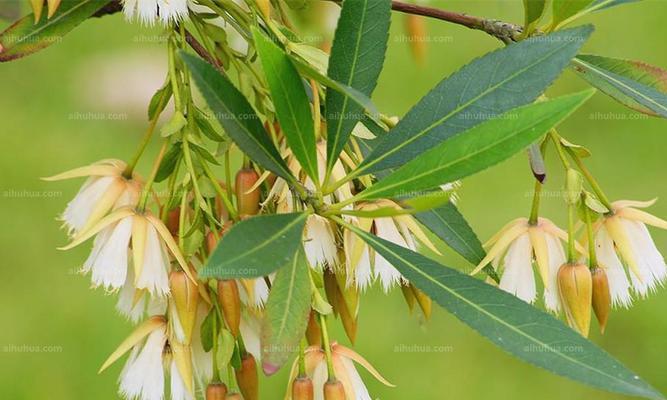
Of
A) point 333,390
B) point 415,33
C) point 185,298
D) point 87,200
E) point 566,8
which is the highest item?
point 415,33

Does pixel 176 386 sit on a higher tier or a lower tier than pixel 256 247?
lower

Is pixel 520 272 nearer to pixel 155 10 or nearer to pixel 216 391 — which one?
pixel 216 391

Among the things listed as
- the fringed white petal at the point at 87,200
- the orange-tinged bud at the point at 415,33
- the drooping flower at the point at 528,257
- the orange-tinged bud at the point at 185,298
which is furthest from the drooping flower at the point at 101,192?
the orange-tinged bud at the point at 415,33

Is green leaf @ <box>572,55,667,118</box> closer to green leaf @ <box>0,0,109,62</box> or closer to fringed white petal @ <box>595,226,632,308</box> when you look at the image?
fringed white petal @ <box>595,226,632,308</box>

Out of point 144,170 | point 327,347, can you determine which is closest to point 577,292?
point 327,347

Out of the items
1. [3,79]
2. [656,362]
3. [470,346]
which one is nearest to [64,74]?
[3,79]
